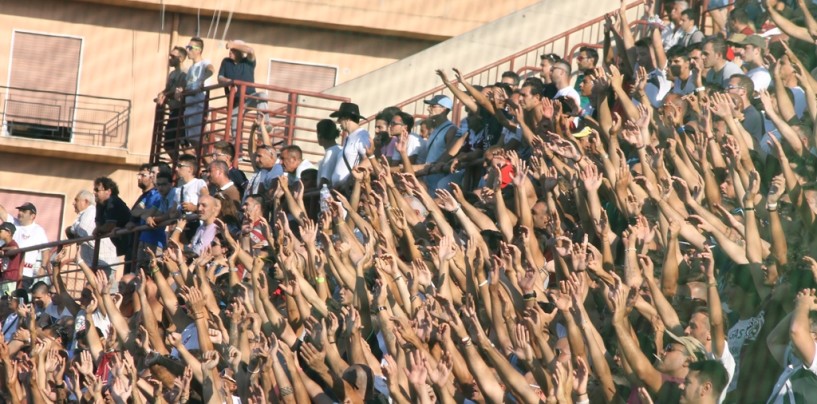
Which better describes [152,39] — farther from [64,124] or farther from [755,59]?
[755,59]

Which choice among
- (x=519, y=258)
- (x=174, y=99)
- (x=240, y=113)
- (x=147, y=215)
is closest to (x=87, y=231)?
(x=174, y=99)

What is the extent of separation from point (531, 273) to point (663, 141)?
5.79 ft

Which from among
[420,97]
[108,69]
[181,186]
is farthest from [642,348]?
[108,69]

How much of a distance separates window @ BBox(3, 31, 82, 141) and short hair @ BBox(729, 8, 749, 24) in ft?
46.6

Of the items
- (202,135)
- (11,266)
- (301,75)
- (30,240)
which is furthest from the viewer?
(301,75)

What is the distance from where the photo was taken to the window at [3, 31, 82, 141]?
24750 millimetres

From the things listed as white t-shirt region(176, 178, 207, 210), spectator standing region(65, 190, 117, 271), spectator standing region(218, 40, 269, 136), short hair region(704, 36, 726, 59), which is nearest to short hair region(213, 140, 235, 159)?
white t-shirt region(176, 178, 207, 210)

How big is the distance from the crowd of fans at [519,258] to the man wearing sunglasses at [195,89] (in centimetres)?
270

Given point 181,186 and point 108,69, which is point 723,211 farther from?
point 108,69

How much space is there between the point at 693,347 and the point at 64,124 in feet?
60.2

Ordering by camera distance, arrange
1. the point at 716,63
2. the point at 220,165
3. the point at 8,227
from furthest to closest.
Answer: the point at 8,227, the point at 220,165, the point at 716,63

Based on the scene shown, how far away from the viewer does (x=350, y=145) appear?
13.6 metres

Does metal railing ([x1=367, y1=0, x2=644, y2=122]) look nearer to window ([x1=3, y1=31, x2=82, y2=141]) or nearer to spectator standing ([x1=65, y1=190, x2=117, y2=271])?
spectator standing ([x1=65, y1=190, x2=117, y2=271])

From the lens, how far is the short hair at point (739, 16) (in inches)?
500
